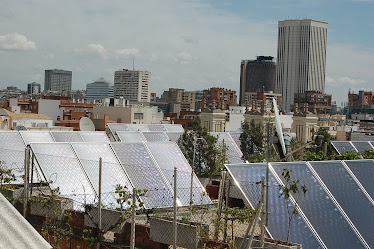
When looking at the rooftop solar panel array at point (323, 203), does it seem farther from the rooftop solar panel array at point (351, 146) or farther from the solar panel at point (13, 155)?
the rooftop solar panel array at point (351, 146)

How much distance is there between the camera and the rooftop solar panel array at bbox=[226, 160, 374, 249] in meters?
8.70

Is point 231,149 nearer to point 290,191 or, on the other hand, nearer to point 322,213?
point 290,191

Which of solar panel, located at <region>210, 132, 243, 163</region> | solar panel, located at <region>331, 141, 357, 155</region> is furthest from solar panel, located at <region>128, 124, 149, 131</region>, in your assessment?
solar panel, located at <region>331, 141, 357, 155</region>

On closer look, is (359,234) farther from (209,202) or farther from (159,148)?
(159,148)

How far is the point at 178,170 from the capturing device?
12.2 m

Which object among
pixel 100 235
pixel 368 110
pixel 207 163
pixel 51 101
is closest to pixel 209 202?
pixel 100 235

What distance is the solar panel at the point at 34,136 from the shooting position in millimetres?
17219

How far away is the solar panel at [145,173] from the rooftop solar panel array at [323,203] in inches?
76.2

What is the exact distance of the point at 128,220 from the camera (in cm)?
945

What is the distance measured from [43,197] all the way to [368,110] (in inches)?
5992

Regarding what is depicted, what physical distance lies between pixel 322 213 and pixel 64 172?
488 centimetres

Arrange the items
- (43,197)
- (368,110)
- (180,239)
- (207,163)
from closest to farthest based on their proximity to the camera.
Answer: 1. (180,239)
2. (43,197)
3. (207,163)
4. (368,110)

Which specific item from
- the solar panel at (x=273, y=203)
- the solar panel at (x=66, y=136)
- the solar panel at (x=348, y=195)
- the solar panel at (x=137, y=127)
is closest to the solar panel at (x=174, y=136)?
the solar panel at (x=66, y=136)

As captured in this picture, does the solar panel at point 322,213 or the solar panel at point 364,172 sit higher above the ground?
the solar panel at point 364,172
